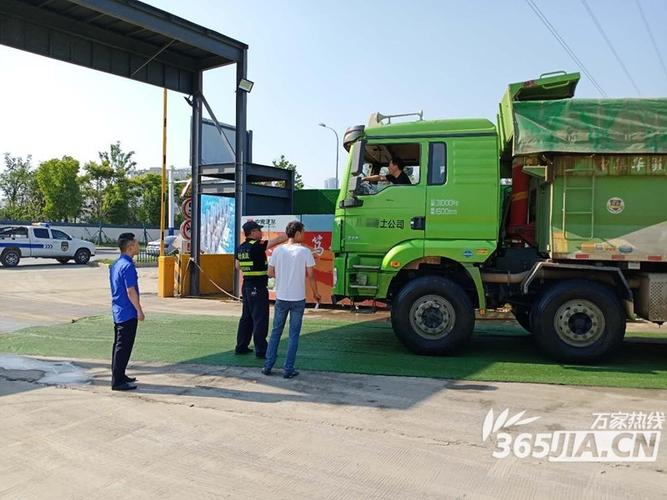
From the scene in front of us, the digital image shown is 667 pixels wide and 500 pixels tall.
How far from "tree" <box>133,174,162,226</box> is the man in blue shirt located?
5794 cm

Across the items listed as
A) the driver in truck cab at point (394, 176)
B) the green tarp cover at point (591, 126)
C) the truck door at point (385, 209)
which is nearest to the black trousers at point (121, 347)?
the truck door at point (385, 209)

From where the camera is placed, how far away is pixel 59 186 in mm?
51781

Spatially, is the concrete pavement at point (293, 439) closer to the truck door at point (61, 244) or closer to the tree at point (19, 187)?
the truck door at point (61, 244)

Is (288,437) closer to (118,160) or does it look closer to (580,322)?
(580,322)

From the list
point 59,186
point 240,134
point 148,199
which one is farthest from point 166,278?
point 148,199

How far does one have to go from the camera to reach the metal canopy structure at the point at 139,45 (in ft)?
38.7

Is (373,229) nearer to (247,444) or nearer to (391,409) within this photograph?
(391,409)

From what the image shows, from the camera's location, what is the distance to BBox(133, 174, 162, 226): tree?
62062 millimetres

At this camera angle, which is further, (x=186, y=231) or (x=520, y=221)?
(x=186, y=231)

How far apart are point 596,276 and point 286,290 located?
4.09 m

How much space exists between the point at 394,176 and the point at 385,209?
53 cm

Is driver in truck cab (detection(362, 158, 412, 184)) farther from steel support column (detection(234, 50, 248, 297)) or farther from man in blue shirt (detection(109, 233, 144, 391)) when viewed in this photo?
Answer: steel support column (detection(234, 50, 248, 297))

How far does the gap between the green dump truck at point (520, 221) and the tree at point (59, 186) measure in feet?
164

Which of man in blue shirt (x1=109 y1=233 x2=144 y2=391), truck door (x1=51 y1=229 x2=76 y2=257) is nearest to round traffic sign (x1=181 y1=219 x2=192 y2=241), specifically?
man in blue shirt (x1=109 y1=233 x2=144 y2=391)
